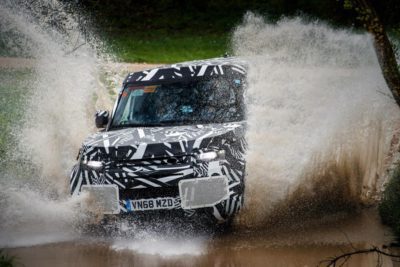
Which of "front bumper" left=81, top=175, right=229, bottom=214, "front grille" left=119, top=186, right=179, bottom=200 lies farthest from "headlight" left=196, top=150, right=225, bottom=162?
"front grille" left=119, top=186, right=179, bottom=200

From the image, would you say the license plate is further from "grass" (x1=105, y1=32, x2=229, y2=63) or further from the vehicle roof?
"grass" (x1=105, y1=32, x2=229, y2=63)

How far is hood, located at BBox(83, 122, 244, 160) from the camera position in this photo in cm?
825

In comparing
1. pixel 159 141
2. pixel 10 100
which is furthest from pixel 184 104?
pixel 10 100

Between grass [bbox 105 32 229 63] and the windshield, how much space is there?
16300 mm

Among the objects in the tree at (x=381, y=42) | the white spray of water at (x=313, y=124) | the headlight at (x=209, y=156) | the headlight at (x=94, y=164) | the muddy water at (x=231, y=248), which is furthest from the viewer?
the white spray of water at (x=313, y=124)

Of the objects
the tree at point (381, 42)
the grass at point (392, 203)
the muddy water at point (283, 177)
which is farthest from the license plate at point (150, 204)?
the tree at point (381, 42)

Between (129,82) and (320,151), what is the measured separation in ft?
8.66

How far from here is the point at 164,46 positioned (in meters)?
30.6

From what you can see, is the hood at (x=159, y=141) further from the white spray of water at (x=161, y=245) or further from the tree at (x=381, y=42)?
the tree at (x=381, y=42)

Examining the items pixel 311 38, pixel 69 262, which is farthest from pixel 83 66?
pixel 69 262

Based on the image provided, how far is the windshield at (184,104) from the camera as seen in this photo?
907 cm

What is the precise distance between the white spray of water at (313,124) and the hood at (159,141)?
56cm

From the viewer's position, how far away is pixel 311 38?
12.0m

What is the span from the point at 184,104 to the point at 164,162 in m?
1.23
